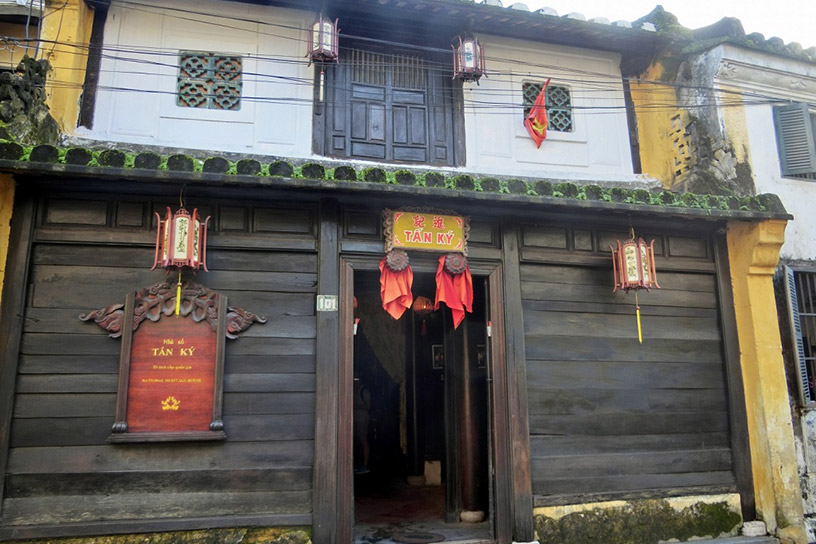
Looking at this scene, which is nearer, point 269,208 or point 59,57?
point 269,208

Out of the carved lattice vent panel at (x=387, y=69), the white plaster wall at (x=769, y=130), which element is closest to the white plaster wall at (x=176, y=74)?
the carved lattice vent panel at (x=387, y=69)

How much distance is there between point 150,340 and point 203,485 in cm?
155

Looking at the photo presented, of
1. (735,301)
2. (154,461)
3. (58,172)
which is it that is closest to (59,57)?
(58,172)

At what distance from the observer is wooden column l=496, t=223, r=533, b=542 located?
21.3ft

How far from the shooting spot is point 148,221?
19.8 ft

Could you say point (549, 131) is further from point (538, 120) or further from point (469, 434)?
point (469, 434)

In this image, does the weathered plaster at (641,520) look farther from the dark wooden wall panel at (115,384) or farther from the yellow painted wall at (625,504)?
the dark wooden wall panel at (115,384)

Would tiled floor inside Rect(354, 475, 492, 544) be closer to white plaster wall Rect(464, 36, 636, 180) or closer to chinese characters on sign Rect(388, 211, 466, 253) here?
chinese characters on sign Rect(388, 211, 466, 253)

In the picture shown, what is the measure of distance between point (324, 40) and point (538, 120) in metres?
3.18

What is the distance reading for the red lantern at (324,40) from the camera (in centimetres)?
725

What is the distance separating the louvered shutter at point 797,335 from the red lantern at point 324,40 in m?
6.80

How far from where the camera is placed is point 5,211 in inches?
226

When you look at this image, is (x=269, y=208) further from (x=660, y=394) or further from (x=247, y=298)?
(x=660, y=394)

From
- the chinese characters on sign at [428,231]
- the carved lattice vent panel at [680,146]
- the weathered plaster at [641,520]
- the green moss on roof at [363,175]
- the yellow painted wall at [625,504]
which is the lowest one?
the weathered plaster at [641,520]
